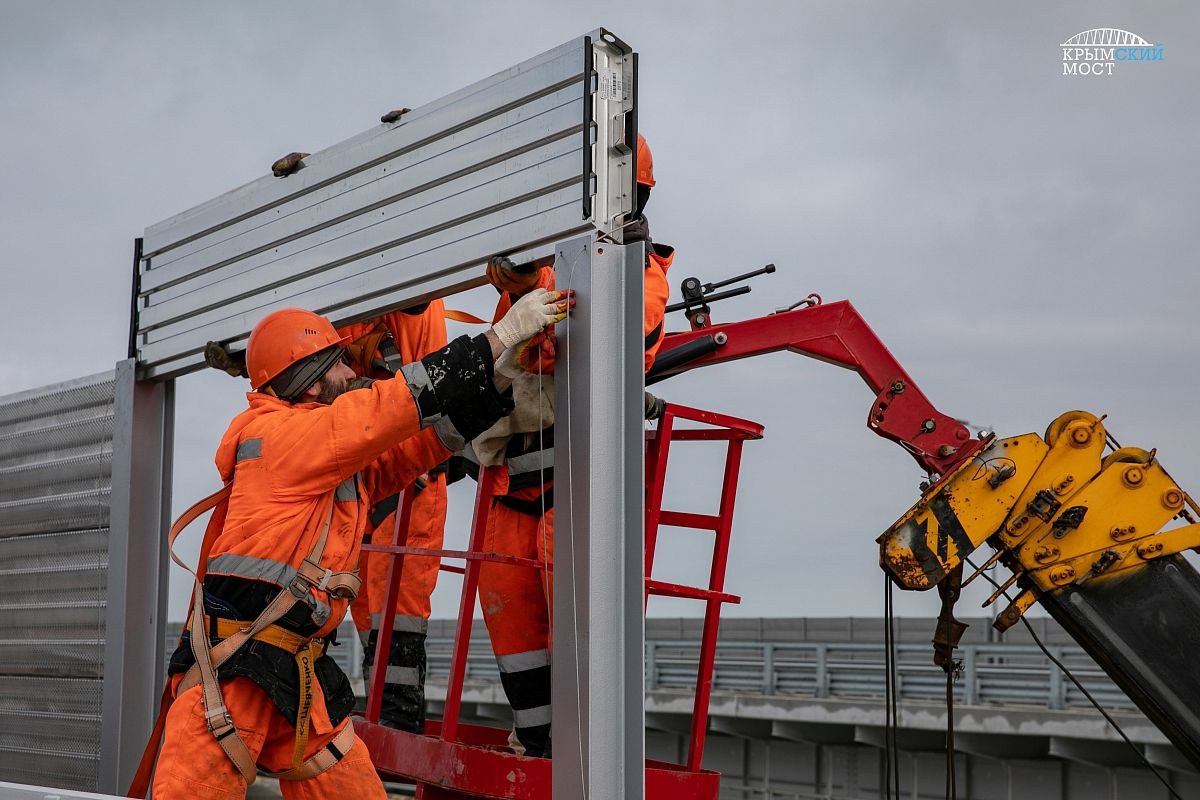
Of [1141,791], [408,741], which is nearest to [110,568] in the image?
[408,741]

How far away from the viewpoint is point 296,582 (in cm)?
415

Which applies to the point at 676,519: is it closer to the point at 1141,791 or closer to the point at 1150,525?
the point at 1150,525

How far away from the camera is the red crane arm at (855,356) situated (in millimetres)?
6105

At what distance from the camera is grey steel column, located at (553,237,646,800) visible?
3.86 metres

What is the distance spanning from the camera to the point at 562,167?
→ 413 centimetres

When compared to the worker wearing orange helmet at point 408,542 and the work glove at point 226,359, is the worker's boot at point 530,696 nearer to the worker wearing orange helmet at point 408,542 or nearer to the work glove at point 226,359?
the worker wearing orange helmet at point 408,542

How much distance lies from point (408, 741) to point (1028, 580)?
112 inches

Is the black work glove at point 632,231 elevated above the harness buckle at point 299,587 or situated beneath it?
elevated above

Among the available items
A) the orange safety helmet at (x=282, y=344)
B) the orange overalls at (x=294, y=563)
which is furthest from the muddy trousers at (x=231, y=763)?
the orange safety helmet at (x=282, y=344)

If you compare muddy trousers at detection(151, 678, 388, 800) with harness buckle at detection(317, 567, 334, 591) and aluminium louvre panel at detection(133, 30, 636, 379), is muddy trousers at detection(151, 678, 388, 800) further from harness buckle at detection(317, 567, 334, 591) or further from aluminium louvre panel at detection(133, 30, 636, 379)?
aluminium louvre panel at detection(133, 30, 636, 379)

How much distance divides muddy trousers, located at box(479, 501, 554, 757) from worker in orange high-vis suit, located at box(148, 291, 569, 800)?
0.84 metres

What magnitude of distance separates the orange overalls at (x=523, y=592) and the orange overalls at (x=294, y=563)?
Answer: 2.45 ft

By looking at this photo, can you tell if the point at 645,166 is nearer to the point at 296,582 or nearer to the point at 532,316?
the point at 532,316

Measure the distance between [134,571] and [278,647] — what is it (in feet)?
7.18
